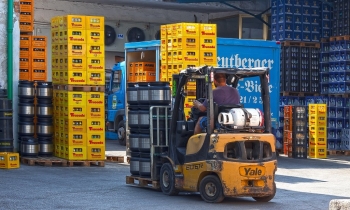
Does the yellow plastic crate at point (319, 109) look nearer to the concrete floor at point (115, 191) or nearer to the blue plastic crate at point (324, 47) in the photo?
the blue plastic crate at point (324, 47)

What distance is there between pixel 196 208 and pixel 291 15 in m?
14.4

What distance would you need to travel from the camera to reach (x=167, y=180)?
13.6 m

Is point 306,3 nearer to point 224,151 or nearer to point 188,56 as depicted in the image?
point 188,56

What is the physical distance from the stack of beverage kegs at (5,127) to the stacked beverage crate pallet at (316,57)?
9.57 metres

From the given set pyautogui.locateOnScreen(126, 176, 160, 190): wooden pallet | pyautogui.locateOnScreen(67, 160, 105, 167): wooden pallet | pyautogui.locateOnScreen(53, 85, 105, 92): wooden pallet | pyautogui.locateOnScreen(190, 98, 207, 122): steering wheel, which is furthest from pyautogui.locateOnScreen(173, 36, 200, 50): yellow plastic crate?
pyautogui.locateOnScreen(190, 98, 207, 122): steering wheel

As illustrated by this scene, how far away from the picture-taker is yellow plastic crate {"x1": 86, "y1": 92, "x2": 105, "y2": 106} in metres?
18.4

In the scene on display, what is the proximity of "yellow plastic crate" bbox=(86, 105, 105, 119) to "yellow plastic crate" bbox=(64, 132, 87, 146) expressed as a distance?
471 millimetres

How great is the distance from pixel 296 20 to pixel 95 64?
9.11 metres

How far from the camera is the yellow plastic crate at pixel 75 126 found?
18281 mm

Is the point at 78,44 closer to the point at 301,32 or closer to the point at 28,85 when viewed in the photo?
the point at 28,85

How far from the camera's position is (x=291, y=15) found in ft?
82.4

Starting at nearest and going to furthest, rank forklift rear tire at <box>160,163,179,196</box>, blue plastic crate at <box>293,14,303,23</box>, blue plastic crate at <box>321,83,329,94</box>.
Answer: forklift rear tire at <box>160,163,179,196</box> → blue plastic crate at <box>293,14,303,23</box> → blue plastic crate at <box>321,83,329,94</box>

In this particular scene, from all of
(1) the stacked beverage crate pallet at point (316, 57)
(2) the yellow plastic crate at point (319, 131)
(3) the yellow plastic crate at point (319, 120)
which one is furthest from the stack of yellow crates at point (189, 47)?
(1) the stacked beverage crate pallet at point (316, 57)

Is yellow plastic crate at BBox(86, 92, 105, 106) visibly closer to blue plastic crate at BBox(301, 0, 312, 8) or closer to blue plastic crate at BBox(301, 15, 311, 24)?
blue plastic crate at BBox(301, 15, 311, 24)
